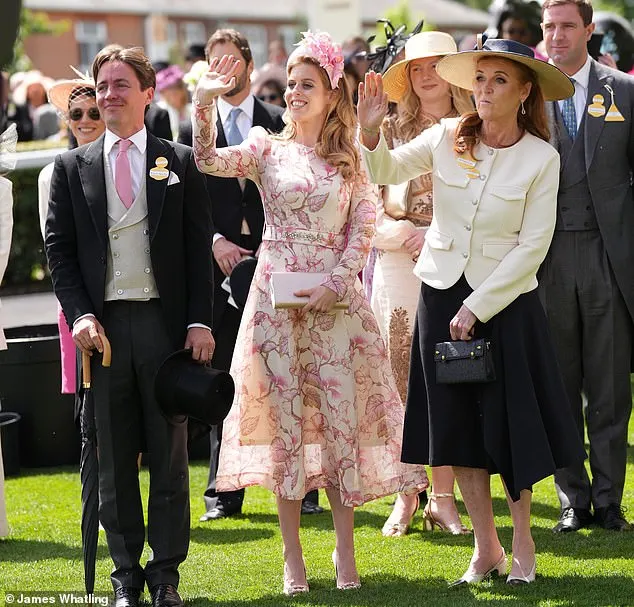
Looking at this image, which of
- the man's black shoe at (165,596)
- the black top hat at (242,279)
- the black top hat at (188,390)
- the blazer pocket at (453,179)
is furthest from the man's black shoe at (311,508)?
the blazer pocket at (453,179)

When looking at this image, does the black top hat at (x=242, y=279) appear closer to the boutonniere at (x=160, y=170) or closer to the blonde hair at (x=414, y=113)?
the blonde hair at (x=414, y=113)

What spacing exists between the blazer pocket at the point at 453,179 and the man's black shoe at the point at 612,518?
212cm

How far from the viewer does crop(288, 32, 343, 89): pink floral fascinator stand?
589cm

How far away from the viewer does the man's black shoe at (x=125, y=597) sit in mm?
5391

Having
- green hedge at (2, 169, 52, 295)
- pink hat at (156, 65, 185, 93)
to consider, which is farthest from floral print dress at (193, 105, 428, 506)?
green hedge at (2, 169, 52, 295)

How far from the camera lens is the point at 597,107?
6.76 metres

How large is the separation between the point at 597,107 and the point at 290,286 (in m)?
2.05

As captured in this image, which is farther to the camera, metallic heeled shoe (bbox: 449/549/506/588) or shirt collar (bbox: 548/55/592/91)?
shirt collar (bbox: 548/55/592/91)

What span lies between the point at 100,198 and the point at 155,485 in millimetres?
1204

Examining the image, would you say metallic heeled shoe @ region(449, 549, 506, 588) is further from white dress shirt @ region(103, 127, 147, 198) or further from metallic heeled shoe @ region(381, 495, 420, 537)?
white dress shirt @ region(103, 127, 147, 198)

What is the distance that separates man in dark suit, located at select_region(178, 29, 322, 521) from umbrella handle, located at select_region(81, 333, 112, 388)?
185 centimetres

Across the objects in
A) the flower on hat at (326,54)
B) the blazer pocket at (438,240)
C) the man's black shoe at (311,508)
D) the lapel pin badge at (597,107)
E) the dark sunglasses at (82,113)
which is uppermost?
the flower on hat at (326,54)

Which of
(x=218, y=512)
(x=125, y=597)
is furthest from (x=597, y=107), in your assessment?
(x=125, y=597)

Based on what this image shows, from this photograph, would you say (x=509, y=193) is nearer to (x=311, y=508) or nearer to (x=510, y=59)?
(x=510, y=59)
